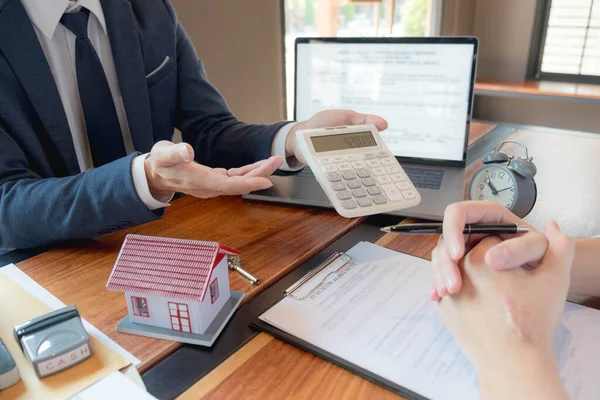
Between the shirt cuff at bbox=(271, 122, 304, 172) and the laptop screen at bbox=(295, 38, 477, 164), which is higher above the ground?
the laptop screen at bbox=(295, 38, 477, 164)

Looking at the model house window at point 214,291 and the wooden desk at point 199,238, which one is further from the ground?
the model house window at point 214,291

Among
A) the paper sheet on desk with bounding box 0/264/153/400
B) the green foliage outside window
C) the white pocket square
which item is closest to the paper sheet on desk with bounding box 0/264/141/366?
the paper sheet on desk with bounding box 0/264/153/400

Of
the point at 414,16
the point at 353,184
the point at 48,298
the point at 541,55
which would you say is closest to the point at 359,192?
the point at 353,184

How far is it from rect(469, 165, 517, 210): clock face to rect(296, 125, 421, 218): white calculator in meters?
0.17

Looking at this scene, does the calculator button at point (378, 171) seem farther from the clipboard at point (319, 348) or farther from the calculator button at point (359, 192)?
the clipboard at point (319, 348)

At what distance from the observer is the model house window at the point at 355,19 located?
2.29 meters

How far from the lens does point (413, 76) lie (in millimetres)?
1000

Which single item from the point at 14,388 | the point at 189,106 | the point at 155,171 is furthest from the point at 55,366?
the point at 189,106

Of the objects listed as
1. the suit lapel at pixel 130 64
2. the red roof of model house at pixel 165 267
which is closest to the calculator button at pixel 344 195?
the red roof of model house at pixel 165 267

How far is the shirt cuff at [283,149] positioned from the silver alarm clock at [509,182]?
0.35 meters

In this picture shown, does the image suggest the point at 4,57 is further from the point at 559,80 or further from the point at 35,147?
the point at 559,80

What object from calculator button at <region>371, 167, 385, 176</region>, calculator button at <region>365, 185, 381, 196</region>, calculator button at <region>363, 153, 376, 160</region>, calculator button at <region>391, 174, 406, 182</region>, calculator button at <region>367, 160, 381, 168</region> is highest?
calculator button at <region>363, 153, 376, 160</region>

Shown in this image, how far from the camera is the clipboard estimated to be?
0.45 meters

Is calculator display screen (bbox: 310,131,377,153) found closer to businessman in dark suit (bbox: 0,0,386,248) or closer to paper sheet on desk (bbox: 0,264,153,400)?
businessman in dark suit (bbox: 0,0,386,248)
